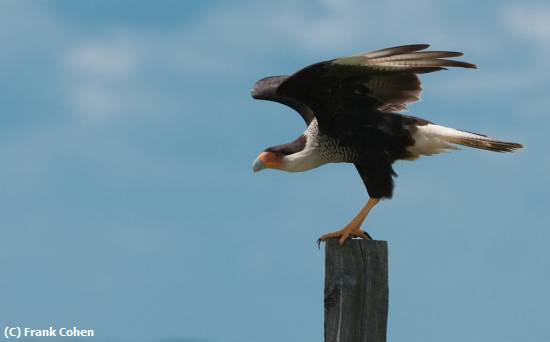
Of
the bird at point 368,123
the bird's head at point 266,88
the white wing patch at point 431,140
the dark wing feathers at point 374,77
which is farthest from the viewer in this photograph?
the bird's head at point 266,88

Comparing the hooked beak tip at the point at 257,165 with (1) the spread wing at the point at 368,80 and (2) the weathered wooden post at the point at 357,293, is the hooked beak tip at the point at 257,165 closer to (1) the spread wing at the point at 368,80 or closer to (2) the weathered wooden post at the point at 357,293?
(1) the spread wing at the point at 368,80

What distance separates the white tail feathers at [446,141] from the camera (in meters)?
7.06

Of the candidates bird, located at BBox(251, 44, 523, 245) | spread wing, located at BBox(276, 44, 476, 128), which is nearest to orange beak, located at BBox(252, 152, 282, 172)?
bird, located at BBox(251, 44, 523, 245)

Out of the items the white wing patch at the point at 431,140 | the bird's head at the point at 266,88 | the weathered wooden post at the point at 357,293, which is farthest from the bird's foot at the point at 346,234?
the bird's head at the point at 266,88

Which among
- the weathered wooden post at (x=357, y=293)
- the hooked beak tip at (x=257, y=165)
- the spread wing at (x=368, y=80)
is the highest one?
the spread wing at (x=368, y=80)

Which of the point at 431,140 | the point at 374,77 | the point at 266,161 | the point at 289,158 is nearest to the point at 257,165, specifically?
the point at 266,161

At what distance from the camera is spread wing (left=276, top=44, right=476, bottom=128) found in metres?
6.27

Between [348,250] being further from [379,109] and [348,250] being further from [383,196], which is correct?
[379,109]

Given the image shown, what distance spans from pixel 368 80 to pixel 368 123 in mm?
369

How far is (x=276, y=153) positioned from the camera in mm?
7312

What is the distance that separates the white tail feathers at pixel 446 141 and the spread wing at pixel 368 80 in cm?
48

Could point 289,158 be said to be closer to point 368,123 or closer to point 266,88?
point 368,123

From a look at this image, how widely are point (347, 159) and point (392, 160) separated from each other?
1.32 feet

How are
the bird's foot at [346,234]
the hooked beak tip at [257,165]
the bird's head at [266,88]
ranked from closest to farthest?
the bird's foot at [346,234]
the hooked beak tip at [257,165]
the bird's head at [266,88]
